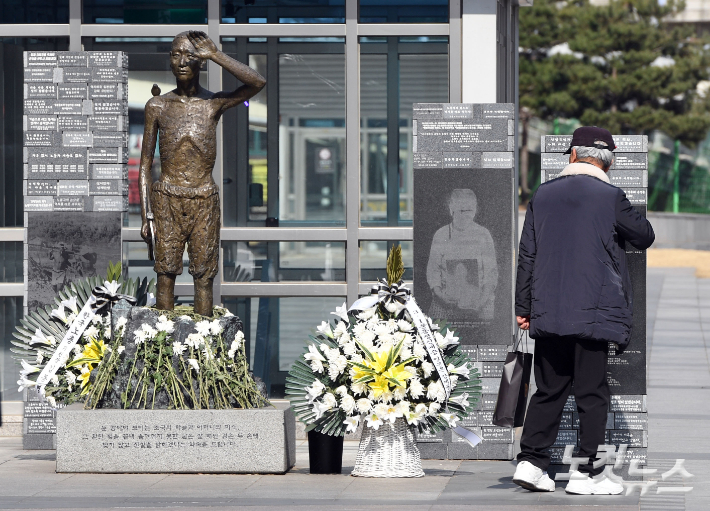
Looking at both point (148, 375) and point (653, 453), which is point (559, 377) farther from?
point (148, 375)

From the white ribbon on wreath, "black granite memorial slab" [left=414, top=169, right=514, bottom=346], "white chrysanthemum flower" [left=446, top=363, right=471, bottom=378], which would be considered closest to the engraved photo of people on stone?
"black granite memorial slab" [left=414, top=169, right=514, bottom=346]

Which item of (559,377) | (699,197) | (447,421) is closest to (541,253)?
(559,377)

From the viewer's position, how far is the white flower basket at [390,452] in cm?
738

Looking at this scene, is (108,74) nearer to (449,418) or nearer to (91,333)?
(91,333)

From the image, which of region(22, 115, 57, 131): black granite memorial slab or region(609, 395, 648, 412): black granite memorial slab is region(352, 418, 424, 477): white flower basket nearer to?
region(609, 395, 648, 412): black granite memorial slab

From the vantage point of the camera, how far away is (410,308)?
7594mm

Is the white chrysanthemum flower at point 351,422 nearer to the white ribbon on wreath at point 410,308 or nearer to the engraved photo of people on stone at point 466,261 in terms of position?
the white ribbon on wreath at point 410,308

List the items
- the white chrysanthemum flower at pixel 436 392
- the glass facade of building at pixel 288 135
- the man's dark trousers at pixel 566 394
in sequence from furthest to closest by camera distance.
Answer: the glass facade of building at pixel 288 135, the white chrysanthemum flower at pixel 436 392, the man's dark trousers at pixel 566 394

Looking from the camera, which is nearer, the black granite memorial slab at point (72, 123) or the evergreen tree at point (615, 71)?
the black granite memorial slab at point (72, 123)

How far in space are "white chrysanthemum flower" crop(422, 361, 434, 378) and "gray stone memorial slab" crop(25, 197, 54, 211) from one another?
10.2 feet

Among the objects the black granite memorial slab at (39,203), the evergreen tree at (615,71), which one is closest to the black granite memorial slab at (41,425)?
the black granite memorial slab at (39,203)

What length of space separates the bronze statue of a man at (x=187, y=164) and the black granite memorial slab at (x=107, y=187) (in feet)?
2.83

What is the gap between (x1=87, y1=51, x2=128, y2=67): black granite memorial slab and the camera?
883 cm

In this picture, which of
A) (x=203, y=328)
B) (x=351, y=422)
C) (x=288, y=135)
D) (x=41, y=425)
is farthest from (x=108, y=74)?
(x=351, y=422)
